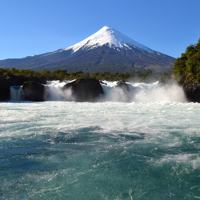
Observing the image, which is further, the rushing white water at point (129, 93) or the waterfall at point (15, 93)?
the waterfall at point (15, 93)

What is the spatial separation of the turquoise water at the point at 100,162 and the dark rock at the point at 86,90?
83.9ft

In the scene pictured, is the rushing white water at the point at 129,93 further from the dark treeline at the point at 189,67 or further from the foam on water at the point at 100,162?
the foam on water at the point at 100,162

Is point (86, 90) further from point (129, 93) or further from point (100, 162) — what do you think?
point (100, 162)

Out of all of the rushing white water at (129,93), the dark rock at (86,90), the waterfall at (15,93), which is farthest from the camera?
the waterfall at (15,93)

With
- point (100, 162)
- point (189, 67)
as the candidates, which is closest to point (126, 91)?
point (189, 67)

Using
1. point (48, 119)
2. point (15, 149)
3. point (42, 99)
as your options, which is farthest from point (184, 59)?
point (15, 149)

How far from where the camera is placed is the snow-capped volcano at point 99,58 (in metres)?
132

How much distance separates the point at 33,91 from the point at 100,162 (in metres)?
33.8

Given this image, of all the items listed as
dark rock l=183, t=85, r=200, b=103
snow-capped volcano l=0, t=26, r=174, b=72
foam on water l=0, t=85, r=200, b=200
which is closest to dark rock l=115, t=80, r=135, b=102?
dark rock l=183, t=85, r=200, b=103

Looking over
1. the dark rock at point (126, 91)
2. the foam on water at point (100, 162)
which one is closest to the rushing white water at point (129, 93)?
the dark rock at point (126, 91)

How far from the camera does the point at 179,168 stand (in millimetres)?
11305

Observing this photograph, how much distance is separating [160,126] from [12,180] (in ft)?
34.1

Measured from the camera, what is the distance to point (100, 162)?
12.1 metres

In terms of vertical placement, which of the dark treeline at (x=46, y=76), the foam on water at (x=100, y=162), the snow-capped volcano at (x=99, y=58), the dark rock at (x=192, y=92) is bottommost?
the foam on water at (x=100, y=162)
